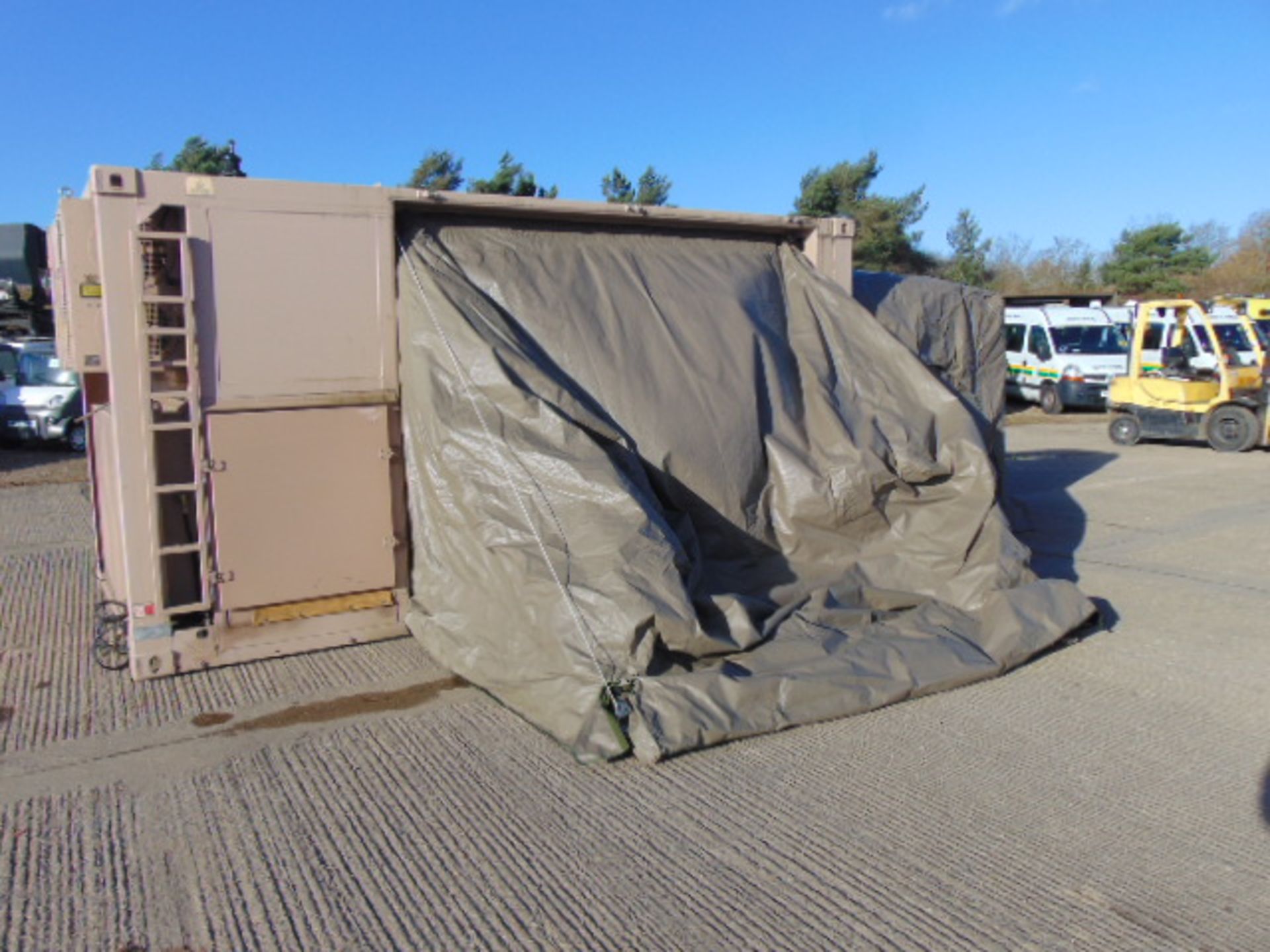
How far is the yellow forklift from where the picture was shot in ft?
49.6

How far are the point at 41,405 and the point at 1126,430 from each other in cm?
1769

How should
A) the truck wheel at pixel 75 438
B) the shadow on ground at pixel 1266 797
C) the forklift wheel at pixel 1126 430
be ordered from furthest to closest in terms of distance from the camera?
the forklift wheel at pixel 1126 430 → the truck wheel at pixel 75 438 → the shadow on ground at pixel 1266 797

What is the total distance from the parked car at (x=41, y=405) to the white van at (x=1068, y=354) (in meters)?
18.5

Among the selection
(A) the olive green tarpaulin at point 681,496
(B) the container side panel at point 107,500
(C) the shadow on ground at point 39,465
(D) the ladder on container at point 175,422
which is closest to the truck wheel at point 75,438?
(C) the shadow on ground at point 39,465

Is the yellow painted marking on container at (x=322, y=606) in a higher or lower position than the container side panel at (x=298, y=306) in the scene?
lower

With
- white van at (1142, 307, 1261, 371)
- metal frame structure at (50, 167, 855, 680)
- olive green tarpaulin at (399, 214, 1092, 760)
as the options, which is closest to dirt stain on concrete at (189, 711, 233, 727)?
metal frame structure at (50, 167, 855, 680)

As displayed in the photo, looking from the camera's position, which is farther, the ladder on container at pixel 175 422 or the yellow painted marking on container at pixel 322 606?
the yellow painted marking on container at pixel 322 606

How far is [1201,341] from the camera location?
2036cm

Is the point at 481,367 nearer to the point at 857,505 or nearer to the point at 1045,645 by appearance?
the point at 857,505

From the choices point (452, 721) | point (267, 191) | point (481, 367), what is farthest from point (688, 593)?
point (267, 191)

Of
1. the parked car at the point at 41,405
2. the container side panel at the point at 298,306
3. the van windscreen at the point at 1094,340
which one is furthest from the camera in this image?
the van windscreen at the point at 1094,340

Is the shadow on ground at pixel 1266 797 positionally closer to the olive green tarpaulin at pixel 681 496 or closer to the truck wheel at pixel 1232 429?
the olive green tarpaulin at pixel 681 496

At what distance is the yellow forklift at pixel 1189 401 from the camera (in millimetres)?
15125

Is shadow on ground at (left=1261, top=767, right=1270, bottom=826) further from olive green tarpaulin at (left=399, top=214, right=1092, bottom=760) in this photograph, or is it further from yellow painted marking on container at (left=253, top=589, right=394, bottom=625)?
yellow painted marking on container at (left=253, top=589, right=394, bottom=625)
